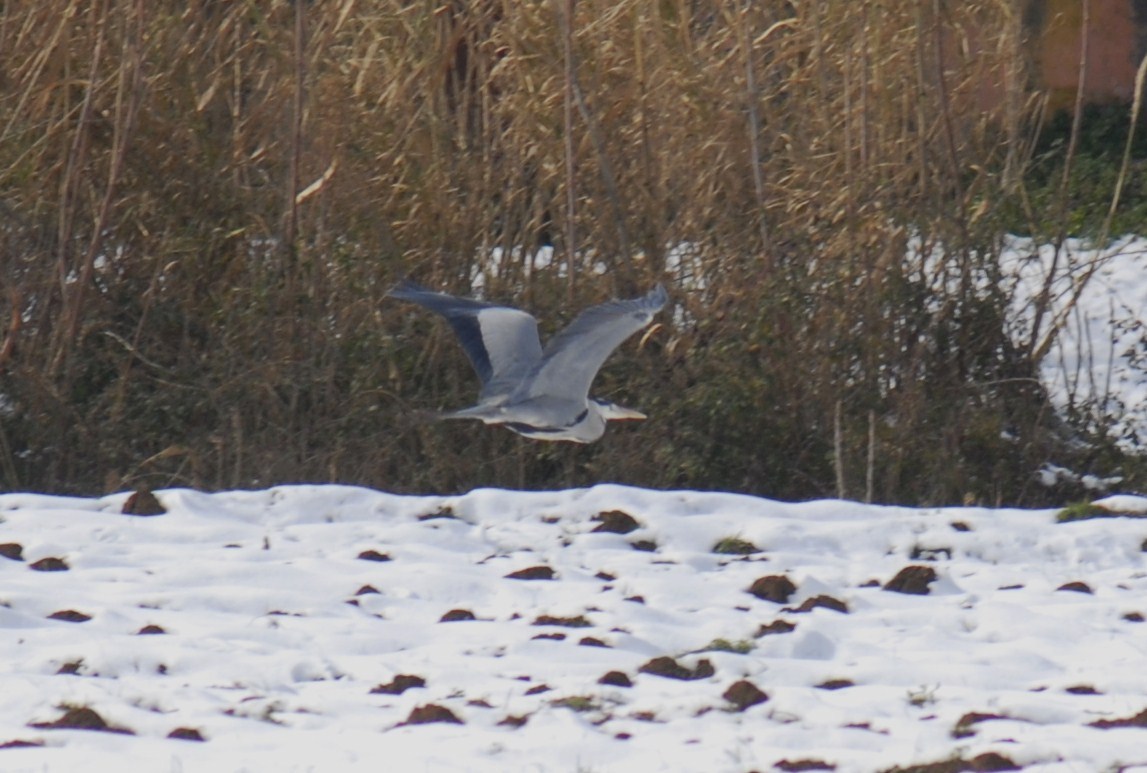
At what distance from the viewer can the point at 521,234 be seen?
7230 millimetres

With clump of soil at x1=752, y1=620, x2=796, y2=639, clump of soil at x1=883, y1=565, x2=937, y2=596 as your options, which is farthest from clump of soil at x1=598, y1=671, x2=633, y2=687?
clump of soil at x1=883, y1=565, x2=937, y2=596

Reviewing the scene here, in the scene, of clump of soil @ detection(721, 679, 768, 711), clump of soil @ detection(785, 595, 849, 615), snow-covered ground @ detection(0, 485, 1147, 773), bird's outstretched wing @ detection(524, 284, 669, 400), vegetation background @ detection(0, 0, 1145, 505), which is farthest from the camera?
vegetation background @ detection(0, 0, 1145, 505)

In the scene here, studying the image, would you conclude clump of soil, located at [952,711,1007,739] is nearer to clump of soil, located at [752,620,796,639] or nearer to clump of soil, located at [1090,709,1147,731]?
clump of soil, located at [1090,709,1147,731]

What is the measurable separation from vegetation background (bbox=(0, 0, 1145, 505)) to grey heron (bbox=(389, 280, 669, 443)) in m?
0.84

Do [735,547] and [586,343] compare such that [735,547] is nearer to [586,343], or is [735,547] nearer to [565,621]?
[565,621]

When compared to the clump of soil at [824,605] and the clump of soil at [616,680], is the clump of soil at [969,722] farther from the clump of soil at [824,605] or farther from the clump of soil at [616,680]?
the clump of soil at [824,605]

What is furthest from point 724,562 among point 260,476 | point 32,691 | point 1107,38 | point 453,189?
point 1107,38

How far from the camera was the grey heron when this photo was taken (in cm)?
570

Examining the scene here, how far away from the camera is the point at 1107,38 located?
12.4m

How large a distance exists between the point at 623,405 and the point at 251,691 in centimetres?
360

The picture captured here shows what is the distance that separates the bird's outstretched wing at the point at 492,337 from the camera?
19.3 ft

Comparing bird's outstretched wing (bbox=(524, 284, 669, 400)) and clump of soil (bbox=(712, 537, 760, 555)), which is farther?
bird's outstretched wing (bbox=(524, 284, 669, 400))

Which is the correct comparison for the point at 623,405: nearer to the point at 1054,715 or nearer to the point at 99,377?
the point at 99,377

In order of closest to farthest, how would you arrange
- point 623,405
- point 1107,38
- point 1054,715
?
point 1054,715 < point 623,405 < point 1107,38
